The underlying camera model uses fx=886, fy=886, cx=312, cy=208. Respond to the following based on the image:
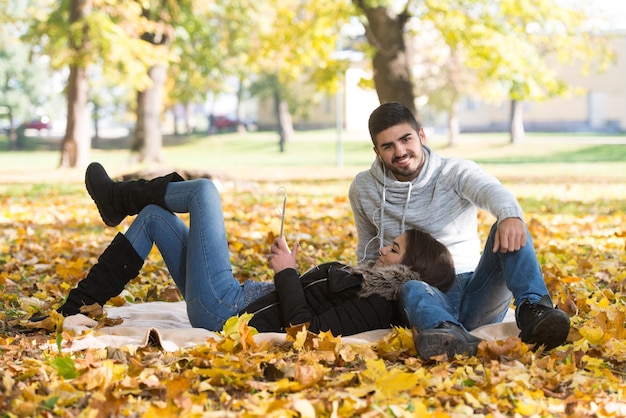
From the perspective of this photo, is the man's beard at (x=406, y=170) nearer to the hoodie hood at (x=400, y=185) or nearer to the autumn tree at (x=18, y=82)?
the hoodie hood at (x=400, y=185)

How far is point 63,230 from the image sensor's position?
31.8 feet

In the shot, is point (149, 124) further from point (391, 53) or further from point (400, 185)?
point (400, 185)

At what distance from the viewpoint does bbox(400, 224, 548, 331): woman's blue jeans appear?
4.06m

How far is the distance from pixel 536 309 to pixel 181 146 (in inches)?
1736

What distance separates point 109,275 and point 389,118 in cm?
165

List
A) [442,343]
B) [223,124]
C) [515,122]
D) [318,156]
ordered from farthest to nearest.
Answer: [223,124] → [515,122] → [318,156] → [442,343]

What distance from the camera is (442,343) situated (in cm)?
381

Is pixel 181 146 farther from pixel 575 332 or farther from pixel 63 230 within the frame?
pixel 575 332

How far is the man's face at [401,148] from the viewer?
4605 mm

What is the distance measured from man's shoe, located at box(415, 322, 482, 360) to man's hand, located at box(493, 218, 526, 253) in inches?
19.3

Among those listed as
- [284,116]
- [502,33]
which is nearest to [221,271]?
[502,33]

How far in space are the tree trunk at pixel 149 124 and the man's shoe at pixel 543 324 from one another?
2245cm

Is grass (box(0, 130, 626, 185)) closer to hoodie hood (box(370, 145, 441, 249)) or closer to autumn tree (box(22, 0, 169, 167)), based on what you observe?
autumn tree (box(22, 0, 169, 167))

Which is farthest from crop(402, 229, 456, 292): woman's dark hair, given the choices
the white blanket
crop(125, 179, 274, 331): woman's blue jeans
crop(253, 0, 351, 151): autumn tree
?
crop(253, 0, 351, 151): autumn tree
